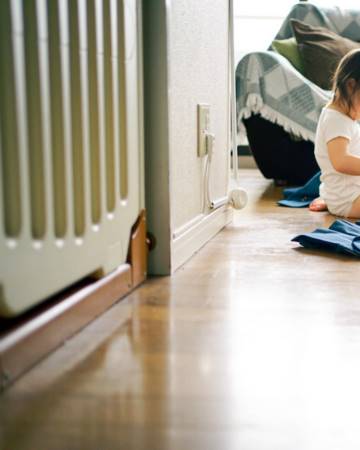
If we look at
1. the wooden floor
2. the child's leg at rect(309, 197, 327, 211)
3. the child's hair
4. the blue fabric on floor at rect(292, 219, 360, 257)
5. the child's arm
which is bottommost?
the child's leg at rect(309, 197, 327, 211)

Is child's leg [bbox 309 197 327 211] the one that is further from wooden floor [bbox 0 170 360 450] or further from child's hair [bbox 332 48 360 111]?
wooden floor [bbox 0 170 360 450]

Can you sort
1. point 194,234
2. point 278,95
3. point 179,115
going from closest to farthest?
point 179,115 < point 194,234 < point 278,95

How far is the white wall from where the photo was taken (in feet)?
3.73

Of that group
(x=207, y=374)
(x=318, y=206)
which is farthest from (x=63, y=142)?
(x=318, y=206)

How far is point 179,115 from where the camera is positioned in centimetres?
127

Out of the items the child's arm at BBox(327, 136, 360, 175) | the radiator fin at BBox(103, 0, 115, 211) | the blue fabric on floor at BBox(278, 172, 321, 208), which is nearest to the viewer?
the radiator fin at BBox(103, 0, 115, 211)

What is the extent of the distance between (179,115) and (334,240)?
44 centimetres

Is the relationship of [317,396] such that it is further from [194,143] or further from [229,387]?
[194,143]

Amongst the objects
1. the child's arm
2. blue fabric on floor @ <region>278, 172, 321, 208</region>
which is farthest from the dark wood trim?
blue fabric on floor @ <region>278, 172, 321, 208</region>

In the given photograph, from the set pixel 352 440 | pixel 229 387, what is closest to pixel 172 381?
pixel 229 387

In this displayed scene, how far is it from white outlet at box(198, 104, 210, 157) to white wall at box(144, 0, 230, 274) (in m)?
0.02

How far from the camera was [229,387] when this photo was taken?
0.68 metres

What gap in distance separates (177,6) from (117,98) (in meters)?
0.36

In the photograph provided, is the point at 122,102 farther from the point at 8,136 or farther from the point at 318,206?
the point at 318,206
